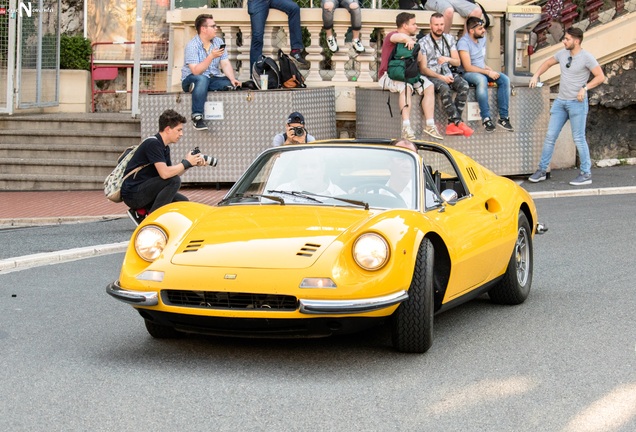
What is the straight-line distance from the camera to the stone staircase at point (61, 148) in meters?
17.8

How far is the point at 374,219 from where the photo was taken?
23.6 feet

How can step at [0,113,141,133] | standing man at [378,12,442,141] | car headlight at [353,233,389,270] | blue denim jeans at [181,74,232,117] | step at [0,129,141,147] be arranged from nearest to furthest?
car headlight at [353,233,389,270] → standing man at [378,12,442,141] → blue denim jeans at [181,74,232,117] → step at [0,129,141,147] → step at [0,113,141,133]

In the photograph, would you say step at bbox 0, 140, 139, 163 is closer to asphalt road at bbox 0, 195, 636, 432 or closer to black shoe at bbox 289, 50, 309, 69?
black shoe at bbox 289, 50, 309, 69

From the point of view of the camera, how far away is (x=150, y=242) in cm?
738

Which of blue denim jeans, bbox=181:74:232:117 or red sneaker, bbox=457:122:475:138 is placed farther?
red sneaker, bbox=457:122:475:138

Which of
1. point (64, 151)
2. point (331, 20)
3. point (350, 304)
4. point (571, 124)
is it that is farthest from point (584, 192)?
point (350, 304)

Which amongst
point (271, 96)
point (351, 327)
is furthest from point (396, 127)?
point (351, 327)

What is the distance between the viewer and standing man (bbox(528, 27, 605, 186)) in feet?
54.9

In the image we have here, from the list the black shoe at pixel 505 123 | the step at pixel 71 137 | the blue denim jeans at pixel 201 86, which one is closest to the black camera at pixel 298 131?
the blue denim jeans at pixel 201 86

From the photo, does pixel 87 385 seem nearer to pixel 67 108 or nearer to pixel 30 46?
pixel 30 46

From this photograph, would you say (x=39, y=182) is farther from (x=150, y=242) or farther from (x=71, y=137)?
(x=150, y=242)

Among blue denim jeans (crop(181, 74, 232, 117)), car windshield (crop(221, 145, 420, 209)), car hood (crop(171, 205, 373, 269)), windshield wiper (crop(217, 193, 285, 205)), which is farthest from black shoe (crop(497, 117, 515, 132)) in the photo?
car hood (crop(171, 205, 373, 269))

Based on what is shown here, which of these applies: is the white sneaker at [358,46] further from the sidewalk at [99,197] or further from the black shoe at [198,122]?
the sidewalk at [99,197]

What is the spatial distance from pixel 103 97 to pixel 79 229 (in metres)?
11.0
